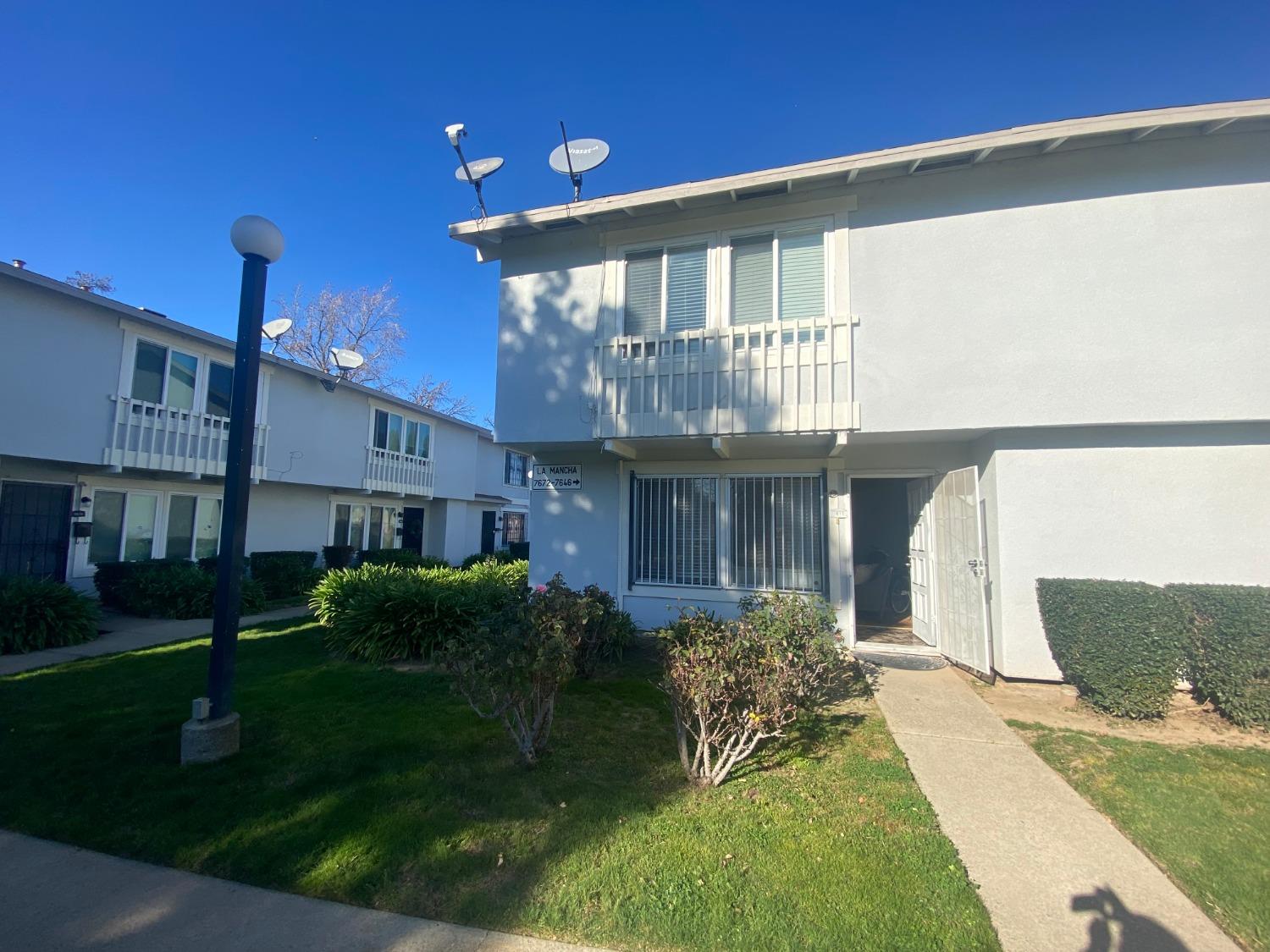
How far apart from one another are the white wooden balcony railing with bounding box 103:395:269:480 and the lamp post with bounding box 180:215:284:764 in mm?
6615

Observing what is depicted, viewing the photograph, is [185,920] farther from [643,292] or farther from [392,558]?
[392,558]

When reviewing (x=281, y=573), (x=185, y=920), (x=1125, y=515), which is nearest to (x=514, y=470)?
(x=281, y=573)

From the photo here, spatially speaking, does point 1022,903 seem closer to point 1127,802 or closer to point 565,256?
point 1127,802

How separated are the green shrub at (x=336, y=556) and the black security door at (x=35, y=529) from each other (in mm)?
5598

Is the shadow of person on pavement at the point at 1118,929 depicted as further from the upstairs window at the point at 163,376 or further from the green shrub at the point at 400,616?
the upstairs window at the point at 163,376

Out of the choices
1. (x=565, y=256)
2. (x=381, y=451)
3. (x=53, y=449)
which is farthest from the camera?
(x=381, y=451)

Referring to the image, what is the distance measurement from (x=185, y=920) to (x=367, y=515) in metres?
16.9

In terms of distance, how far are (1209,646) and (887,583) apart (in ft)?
17.2

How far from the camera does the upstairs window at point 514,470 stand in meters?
24.8

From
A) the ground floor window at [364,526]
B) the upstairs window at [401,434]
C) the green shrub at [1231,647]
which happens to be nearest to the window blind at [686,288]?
the green shrub at [1231,647]

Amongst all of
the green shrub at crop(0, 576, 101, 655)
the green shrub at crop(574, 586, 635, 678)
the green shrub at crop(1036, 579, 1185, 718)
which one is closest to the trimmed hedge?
the green shrub at crop(0, 576, 101, 655)

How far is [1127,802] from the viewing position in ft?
12.4

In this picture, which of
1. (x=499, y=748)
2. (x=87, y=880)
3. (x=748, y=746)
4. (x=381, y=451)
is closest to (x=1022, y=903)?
(x=748, y=746)

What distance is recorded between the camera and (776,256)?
7.21 m
